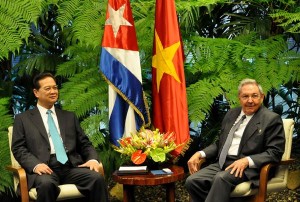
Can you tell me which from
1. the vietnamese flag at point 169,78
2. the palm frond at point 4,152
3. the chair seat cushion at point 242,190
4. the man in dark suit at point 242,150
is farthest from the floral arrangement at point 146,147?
the palm frond at point 4,152

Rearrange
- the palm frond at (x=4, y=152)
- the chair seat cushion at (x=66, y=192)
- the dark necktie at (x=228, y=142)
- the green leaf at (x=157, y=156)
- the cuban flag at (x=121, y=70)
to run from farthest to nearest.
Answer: the cuban flag at (x=121, y=70) → the palm frond at (x=4, y=152) → the green leaf at (x=157, y=156) → the dark necktie at (x=228, y=142) → the chair seat cushion at (x=66, y=192)

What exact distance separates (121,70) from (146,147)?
870 mm

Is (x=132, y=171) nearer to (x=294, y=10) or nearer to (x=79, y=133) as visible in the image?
(x=79, y=133)

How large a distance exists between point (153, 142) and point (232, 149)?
1.96 ft

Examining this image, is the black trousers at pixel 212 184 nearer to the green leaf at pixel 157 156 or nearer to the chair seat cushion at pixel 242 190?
the chair seat cushion at pixel 242 190

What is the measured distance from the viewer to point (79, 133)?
4.16 m

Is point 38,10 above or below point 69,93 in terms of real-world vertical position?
Answer: above

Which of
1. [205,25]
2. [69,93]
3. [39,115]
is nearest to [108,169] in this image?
[69,93]

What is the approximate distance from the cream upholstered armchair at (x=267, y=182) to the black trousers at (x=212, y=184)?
6 centimetres

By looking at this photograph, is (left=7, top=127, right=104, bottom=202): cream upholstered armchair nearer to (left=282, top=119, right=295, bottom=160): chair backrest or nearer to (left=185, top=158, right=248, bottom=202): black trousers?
→ (left=185, top=158, right=248, bottom=202): black trousers

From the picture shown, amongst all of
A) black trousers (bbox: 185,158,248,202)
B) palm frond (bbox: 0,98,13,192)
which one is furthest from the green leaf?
palm frond (bbox: 0,98,13,192)

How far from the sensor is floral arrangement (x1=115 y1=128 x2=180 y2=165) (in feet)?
13.1

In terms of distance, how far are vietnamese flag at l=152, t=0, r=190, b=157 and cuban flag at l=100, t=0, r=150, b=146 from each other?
0.60 ft

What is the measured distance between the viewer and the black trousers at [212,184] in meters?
3.60
